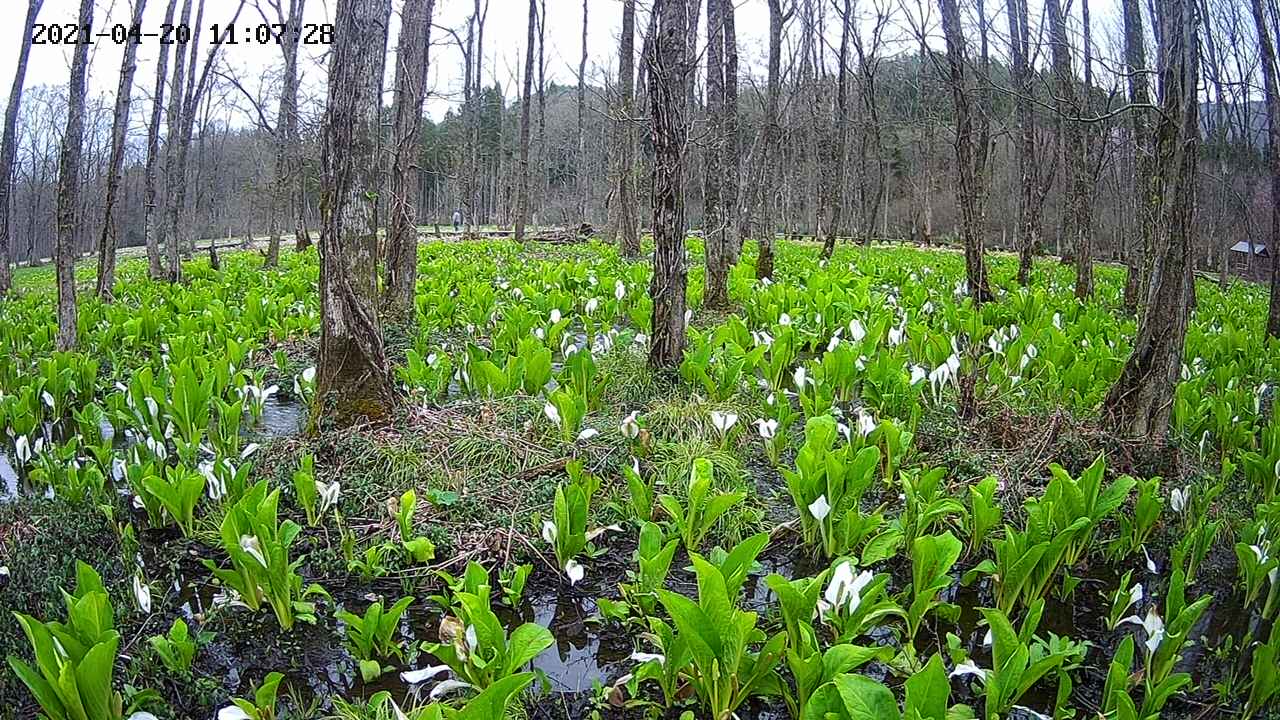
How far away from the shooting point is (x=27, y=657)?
2.93 m

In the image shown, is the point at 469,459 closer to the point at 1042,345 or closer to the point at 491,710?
the point at 491,710

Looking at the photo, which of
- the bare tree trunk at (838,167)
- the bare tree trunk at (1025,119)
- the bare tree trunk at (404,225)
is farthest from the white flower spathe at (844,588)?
the bare tree trunk at (838,167)

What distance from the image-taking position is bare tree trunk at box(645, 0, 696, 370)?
561 centimetres

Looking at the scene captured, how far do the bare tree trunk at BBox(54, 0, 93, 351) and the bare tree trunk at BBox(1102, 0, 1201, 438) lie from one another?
7283 millimetres

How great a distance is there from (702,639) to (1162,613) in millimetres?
2116

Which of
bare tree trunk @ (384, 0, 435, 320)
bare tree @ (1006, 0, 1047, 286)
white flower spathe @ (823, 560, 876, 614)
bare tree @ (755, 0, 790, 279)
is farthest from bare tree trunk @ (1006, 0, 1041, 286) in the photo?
white flower spathe @ (823, 560, 876, 614)

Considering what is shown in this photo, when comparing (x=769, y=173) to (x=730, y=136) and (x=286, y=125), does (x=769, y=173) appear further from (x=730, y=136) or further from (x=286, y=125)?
(x=286, y=125)

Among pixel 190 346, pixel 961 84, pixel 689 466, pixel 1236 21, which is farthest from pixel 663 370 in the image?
pixel 1236 21

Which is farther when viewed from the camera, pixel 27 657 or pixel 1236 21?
pixel 1236 21

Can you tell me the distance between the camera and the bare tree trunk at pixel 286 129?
1348 cm

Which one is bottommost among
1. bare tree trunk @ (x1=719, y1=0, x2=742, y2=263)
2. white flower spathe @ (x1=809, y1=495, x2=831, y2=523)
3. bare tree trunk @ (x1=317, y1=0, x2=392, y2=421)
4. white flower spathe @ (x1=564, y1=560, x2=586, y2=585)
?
white flower spathe @ (x1=564, y1=560, x2=586, y2=585)

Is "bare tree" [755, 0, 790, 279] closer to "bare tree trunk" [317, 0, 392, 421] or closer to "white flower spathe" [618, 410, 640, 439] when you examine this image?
"bare tree trunk" [317, 0, 392, 421]

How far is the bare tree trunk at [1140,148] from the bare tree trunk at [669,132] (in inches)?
98.8

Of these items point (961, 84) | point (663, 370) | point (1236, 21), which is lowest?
point (663, 370)
